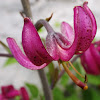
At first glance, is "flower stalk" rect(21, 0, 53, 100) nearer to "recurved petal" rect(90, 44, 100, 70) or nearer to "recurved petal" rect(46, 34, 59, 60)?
"recurved petal" rect(46, 34, 59, 60)

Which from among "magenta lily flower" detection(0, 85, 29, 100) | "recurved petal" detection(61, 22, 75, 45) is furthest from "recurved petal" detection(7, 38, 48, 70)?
"magenta lily flower" detection(0, 85, 29, 100)

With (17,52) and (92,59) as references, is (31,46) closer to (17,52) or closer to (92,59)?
(17,52)

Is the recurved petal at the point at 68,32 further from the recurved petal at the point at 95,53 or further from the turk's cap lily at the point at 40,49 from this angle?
the recurved petal at the point at 95,53

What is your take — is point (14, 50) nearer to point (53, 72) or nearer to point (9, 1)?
point (53, 72)

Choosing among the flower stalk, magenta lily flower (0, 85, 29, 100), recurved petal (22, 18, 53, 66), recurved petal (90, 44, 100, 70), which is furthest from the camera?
magenta lily flower (0, 85, 29, 100)

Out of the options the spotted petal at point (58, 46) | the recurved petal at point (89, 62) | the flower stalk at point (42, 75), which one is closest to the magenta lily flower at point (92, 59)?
the recurved petal at point (89, 62)

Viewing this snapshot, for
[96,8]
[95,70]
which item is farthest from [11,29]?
[95,70]
